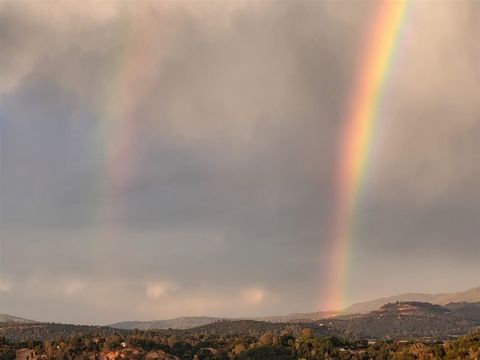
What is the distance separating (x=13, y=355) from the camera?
4946 inches

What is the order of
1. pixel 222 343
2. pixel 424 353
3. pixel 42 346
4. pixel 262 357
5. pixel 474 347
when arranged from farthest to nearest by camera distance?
pixel 222 343
pixel 42 346
pixel 262 357
pixel 424 353
pixel 474 347

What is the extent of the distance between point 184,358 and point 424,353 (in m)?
54.7

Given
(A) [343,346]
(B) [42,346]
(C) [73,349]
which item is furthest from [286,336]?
(B) [42,346]

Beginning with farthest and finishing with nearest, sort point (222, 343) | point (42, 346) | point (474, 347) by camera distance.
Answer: point (222, 343) → point (42, 346) → point (474, 347)

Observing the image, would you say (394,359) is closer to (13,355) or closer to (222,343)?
(222,343)

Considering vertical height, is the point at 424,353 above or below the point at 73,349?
below

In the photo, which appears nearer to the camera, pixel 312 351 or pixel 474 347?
pixel 474 347

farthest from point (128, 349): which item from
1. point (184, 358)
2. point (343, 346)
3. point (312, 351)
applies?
point (343, 346)

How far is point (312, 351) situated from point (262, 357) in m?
11.6

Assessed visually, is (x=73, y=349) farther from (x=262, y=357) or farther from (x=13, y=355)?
(x=262, y=357)

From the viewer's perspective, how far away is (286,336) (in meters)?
143

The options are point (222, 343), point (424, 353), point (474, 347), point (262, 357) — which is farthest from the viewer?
point (222, 343)

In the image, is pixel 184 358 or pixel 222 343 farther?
pixel 222 343

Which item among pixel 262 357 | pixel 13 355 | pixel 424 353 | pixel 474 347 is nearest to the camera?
pixel 474 347
